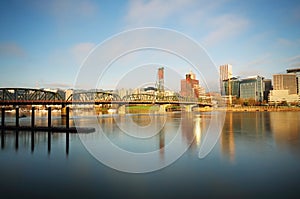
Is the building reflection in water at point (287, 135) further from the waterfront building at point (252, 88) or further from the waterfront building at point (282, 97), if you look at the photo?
the waterfront building at point (252, 88)

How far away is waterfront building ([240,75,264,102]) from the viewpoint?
72.5 m

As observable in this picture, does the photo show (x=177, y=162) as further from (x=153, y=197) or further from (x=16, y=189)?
(x=16, y=189)

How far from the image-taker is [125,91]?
34.1m

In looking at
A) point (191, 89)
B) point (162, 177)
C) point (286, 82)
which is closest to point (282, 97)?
point (286, 82)

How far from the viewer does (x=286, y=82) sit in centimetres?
7506

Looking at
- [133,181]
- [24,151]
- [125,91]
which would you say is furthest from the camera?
[125,91]

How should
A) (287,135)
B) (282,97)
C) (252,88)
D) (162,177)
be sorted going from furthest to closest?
(252,88)
(282,97)
(287,135)
(162,177)

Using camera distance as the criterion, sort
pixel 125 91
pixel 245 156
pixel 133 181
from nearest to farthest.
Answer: pixel 133 181 < pixel 245 156 < pixel 125 91

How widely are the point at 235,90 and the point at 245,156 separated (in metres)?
69.8

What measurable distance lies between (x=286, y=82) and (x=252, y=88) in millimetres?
12254

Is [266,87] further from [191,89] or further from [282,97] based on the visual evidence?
[191,89]

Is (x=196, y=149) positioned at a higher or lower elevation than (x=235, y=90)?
lower

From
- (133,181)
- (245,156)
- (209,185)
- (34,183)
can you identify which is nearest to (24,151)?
(34,183)

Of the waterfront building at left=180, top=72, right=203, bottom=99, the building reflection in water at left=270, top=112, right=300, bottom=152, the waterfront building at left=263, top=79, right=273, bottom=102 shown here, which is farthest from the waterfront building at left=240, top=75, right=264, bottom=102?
the building reflection in water at left=270, top=112, right=300, bottom=152
